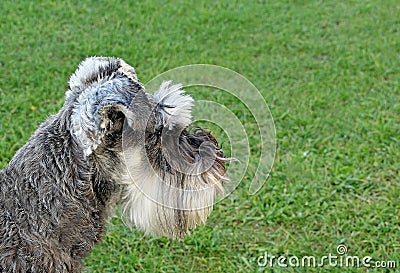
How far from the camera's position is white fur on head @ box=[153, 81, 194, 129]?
3086 mm

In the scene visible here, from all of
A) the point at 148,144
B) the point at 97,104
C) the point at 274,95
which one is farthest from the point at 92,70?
the point at 274,95

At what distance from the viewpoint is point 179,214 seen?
3.36 meters

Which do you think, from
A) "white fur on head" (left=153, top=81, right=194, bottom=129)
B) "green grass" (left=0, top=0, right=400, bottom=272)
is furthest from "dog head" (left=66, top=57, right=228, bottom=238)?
"green grass" (left=0, top=0, right=400, bottom=272)

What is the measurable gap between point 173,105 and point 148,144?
0.25 metres

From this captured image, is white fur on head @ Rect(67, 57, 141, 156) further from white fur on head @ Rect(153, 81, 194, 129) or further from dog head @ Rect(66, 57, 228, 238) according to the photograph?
white fur on head @ Rect(153, 81, 194, 129)

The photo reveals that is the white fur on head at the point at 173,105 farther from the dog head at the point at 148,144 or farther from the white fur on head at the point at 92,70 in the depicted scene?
the white fur on head at the point at 92,70

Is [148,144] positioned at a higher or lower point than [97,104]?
lower

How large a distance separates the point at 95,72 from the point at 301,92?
3844 millimetres

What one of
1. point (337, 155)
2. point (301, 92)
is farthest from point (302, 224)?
point (301, 92)

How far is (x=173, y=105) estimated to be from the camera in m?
3.11

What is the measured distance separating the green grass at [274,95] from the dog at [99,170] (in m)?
1.36

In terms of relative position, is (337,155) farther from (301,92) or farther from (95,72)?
(95,72)

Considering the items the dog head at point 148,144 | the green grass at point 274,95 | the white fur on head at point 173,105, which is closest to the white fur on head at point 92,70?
the dog head at point 148,144

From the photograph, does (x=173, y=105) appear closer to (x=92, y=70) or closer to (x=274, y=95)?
(x=92, y=70)
